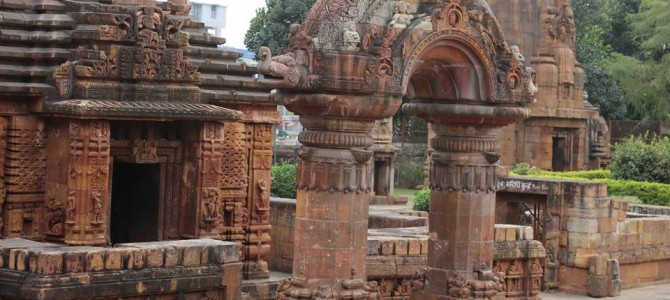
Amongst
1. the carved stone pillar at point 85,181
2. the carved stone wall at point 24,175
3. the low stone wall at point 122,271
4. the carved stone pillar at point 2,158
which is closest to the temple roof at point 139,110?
the carved stone pillar at point 85,181

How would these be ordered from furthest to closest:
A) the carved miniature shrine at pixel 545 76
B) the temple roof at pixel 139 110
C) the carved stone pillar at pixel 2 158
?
the carved miniature shrine at pixel 545 76, the carved stone pillar at pixel 2 158, the temple roof at pixel 139 110

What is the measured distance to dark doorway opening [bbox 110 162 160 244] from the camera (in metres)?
20.3

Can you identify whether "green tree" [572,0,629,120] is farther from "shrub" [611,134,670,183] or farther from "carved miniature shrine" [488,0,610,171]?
"shrub" [611,134,670,183]

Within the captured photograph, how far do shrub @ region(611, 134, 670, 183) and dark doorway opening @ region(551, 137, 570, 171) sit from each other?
7821mm

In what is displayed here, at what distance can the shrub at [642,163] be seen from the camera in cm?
3494

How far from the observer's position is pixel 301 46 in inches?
541

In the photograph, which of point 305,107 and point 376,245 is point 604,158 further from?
point 305,107

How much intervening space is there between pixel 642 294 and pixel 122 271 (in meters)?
14.2

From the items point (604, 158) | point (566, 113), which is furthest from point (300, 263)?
point (604, 158)

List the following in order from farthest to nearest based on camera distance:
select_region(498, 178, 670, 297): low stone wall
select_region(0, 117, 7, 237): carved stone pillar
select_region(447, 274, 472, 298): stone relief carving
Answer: select_region(498, 178, 670, 297): low stone wall, select_region(0, 117, 7, 237): carved stone pillar, select_region(447, 274, 472, 298): stone relief carving

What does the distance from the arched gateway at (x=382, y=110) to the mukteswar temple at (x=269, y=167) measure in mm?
22

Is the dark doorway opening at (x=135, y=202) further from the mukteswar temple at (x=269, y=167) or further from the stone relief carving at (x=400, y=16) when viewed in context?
the stone relief carving at (x=400, y=16)

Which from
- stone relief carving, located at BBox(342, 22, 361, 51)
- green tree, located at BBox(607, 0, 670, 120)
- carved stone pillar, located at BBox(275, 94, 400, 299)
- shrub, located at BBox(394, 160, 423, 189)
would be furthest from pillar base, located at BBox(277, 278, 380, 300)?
green tree, located at BBox(607, 0, 670, 120)

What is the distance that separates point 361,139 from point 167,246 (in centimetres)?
287
